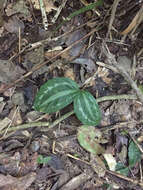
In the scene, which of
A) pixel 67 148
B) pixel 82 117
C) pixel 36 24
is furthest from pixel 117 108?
pixel 36 24

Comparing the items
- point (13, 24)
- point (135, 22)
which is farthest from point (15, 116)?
point (135, 22)

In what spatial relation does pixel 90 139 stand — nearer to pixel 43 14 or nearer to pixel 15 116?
pixel 15 116

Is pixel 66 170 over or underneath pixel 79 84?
underneath

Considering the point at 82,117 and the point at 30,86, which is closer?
the point at 82,117

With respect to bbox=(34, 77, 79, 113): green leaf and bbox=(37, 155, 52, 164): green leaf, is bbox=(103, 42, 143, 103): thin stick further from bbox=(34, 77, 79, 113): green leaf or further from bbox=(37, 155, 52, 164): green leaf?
bbox=(37, 155, 52, 164): green leaf

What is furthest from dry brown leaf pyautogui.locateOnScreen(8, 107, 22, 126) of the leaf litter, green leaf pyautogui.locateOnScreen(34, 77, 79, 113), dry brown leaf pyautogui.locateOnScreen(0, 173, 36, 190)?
dry brown leaf pyautogui.locateOnScreen(0, 173, 36, 190)

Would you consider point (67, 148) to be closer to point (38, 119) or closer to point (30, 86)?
point (38, 119)
